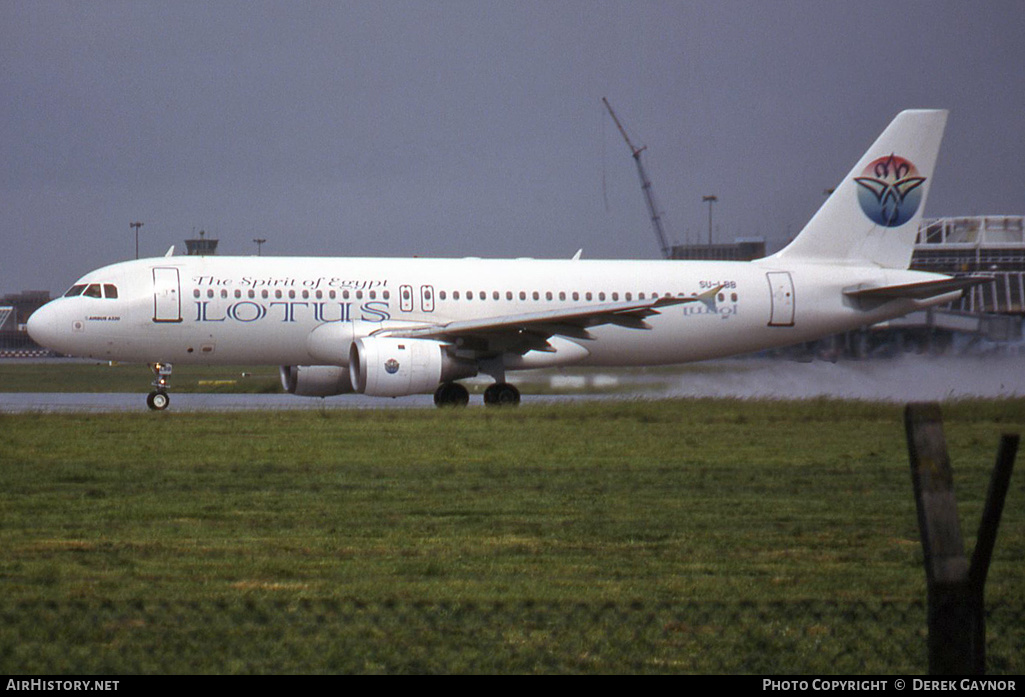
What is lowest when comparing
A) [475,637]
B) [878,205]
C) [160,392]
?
[475,637]

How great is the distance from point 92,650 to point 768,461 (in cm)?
1194

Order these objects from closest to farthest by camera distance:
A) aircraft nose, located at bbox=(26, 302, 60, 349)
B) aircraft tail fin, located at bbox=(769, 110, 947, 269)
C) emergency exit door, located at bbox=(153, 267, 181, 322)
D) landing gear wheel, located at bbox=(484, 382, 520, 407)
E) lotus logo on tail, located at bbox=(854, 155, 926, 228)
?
1. emergency exit door, located at bbox=(153, 267, 181, 322)
2. aircraft nose, located at bbox=(26, 302, 60, 349)
3. landing gear wheel, located at bbox=(484, 382, 520, 407)
4. aircraft tail fin, located at bbox=(769, 110, 947, 269)
5. lotus logo on tail, located at bbox=(854, 155, 926, 228)

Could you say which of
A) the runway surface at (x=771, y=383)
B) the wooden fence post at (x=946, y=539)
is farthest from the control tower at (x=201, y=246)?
the wooden fence post at (x=946, y=539)

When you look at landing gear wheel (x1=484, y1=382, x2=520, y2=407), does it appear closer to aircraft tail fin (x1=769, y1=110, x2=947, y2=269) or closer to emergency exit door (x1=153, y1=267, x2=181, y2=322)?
emergency exit door (x1=153, y1=267, x2=181, y2=322)

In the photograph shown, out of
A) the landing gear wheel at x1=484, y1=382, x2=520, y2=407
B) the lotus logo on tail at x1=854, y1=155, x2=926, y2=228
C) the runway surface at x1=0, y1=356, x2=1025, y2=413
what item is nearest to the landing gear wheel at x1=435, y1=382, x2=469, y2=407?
the landing gear wheel at x1=484, y1=382, x2=520, y2=407

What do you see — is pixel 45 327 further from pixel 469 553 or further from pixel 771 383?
pixel 469 553

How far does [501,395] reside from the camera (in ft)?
95.0

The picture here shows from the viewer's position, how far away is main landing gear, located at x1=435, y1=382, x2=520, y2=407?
28938mm

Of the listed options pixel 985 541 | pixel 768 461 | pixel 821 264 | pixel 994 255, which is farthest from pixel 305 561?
pixel 994 255

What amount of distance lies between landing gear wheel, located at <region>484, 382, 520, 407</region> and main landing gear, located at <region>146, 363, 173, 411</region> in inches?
271

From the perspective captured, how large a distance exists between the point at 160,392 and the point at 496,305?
7.63 metres

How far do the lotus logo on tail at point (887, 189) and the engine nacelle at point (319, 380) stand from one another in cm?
1353

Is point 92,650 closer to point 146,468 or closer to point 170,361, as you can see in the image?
point 146,468

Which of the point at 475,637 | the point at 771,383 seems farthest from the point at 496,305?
the point at 475,637
